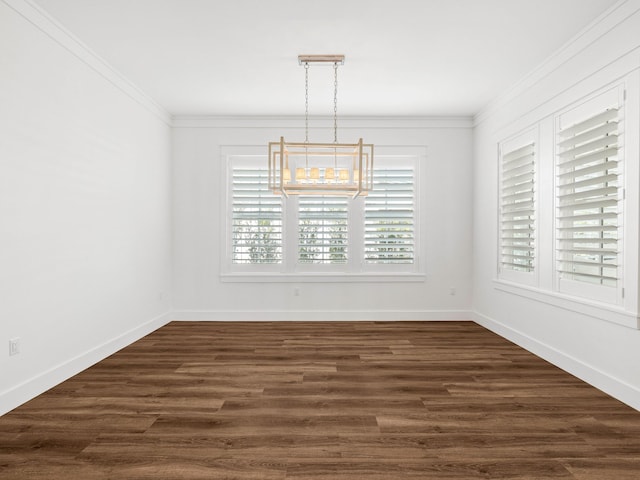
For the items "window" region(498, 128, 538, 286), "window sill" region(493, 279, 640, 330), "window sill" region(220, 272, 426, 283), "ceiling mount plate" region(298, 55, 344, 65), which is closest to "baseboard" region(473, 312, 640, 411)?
"window sill" region(493, 279, 640, 330)

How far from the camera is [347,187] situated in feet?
12.6

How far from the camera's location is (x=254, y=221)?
20.7 feet

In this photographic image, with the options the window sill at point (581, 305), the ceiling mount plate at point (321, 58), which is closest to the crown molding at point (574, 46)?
the ceiling mount plate at point (321, 58)

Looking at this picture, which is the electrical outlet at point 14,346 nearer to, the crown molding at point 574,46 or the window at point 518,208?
the window at point 518,208

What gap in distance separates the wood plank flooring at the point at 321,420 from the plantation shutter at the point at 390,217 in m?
1.97

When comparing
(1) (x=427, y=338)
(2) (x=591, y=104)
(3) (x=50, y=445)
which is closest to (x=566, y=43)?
(2) (x=591, y=104)

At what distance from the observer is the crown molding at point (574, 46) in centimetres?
323

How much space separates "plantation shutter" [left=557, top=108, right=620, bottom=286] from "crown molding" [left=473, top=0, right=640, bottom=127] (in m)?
0.63

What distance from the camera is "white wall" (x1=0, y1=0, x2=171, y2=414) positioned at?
3.07 m

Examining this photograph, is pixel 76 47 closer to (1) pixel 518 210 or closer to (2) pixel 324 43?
(2) pixel 324 43

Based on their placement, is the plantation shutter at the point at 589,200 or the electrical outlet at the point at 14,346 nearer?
the electrical outlet at the point at 14,346

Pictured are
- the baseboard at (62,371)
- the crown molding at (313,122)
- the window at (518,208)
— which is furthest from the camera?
the crown molding at (313,122)

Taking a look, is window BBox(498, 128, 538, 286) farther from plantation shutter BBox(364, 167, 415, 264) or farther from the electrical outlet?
the electrical outlet

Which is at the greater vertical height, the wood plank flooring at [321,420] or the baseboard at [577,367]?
the baseboard at [577,367]
